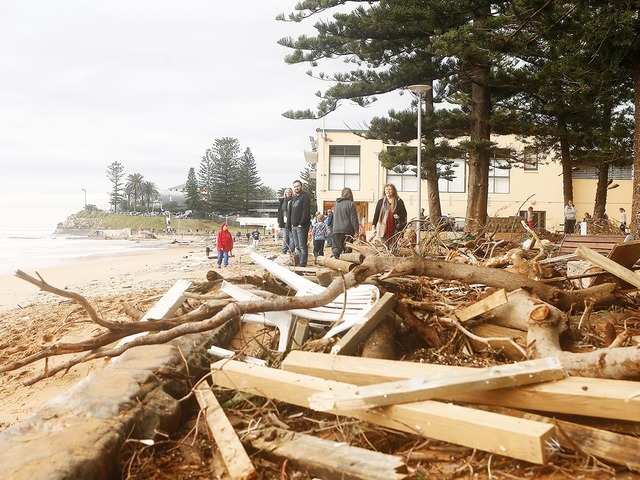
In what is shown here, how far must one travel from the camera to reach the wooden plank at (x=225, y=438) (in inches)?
108

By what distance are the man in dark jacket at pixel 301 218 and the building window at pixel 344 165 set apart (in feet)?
81.8

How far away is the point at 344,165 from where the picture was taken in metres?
36.8

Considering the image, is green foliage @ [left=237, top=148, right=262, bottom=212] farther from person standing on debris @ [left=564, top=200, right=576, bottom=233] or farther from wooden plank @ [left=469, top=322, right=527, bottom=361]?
wooden plank @ [left=469, top=322, right=527, bottom=361]

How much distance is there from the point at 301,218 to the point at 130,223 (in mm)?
97751

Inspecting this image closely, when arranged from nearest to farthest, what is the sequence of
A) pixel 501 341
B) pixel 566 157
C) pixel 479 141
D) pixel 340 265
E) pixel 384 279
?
pixel 501 341 → pixel 384 279 → pixel 340 265 → pixel 479 141 → pixel 566 157

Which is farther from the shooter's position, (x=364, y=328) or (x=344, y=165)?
(x=344, y=165)

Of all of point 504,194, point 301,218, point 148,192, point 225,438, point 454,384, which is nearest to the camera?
point 454,384

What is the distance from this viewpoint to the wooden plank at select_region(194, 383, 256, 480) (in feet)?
9.02

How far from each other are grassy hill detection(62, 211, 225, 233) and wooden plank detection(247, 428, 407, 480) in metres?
80.8

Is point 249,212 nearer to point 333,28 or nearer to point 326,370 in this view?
point 333,28

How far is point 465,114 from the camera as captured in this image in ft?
56.6

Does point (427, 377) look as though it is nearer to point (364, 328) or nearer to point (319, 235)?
point (364, 328)

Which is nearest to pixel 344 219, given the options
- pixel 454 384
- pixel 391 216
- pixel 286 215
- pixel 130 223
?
pixel 391 216

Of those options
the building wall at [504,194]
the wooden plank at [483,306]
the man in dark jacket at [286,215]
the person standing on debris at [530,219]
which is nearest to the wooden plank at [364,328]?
the wooden plank at [483,306]
